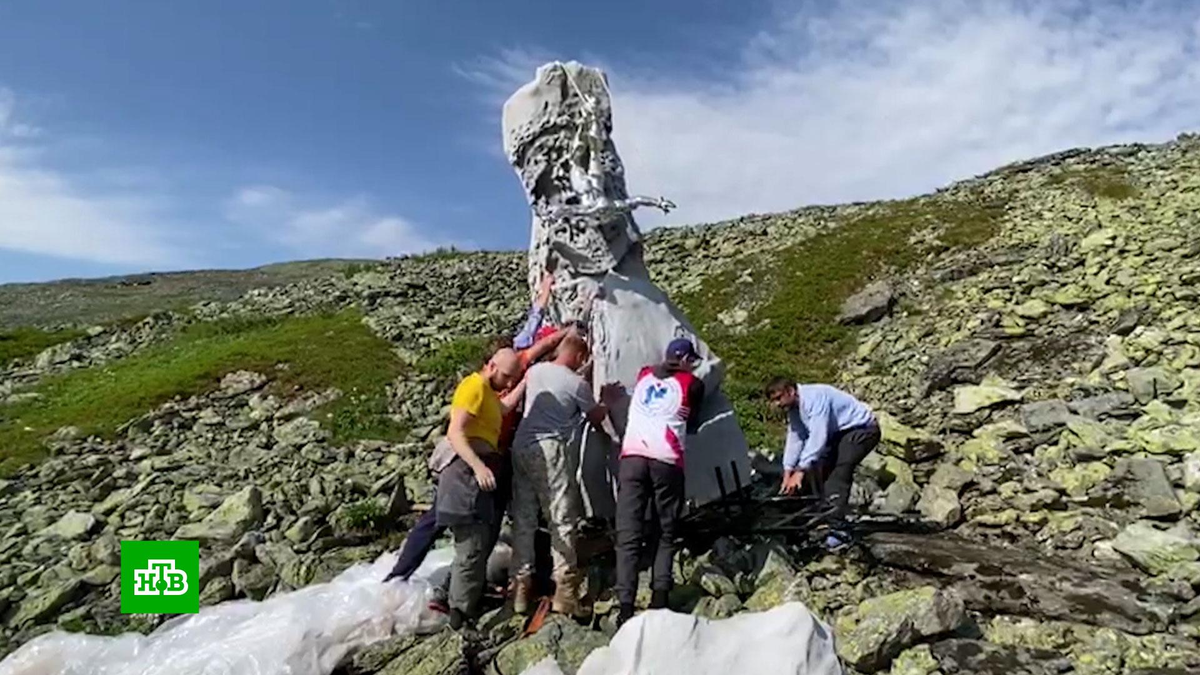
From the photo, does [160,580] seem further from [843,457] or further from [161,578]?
[843,457]

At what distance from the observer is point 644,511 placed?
7.56 m

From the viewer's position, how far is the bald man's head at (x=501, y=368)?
7938mm

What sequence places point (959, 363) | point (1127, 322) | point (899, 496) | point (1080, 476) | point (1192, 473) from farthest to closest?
point (959, 363) < point (1127, 322) < point (899, 496) < point (1080, 476) < point (1192, 473)

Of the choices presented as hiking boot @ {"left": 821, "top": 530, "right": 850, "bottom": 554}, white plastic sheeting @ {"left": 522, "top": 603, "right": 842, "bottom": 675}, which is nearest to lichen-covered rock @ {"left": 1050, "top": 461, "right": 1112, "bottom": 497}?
hiking boot @ {"left": 821, "top": 530, "right": 850, "bottom": 554}

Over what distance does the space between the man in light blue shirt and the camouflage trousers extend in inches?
96.8

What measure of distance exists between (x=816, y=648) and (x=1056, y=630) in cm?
232

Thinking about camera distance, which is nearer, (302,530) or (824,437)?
(824,437)

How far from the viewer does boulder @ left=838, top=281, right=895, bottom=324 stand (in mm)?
21609

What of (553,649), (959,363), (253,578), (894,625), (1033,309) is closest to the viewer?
(894,625)

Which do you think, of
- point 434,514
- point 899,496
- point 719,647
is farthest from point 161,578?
point 899,496

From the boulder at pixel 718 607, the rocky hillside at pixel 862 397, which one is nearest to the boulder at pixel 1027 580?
the rocky hillside at pixel 862 397

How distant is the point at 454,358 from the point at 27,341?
67.3ft

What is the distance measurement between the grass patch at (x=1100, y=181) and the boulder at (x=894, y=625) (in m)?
24.5

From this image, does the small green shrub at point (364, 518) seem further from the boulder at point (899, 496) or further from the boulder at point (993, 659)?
the boulder at point (993, 659)
